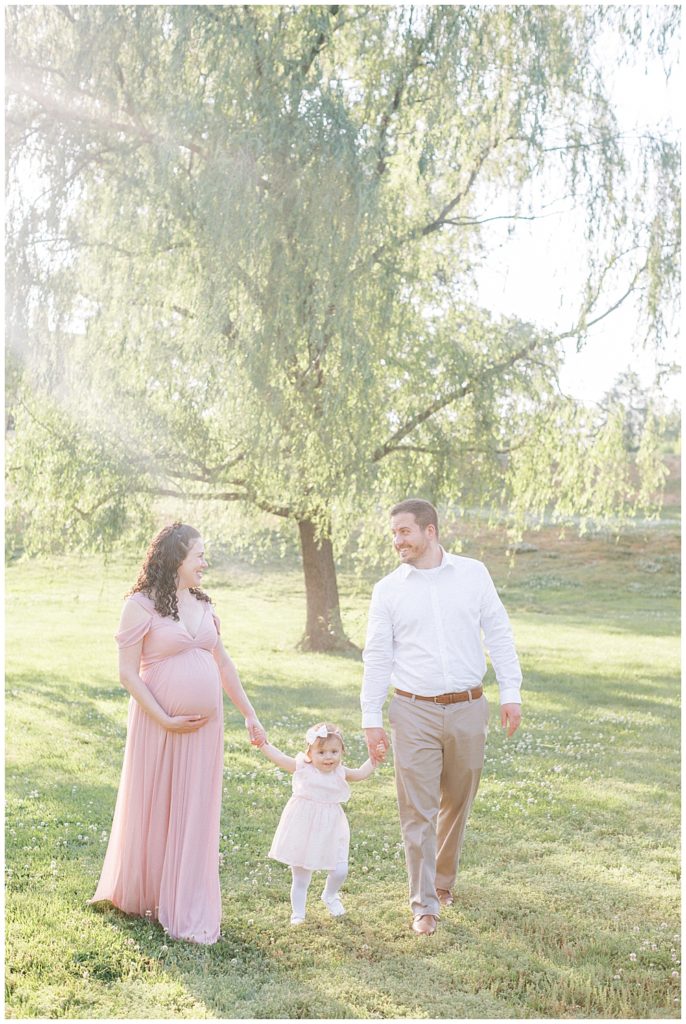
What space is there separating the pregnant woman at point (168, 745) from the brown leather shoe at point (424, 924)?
3.47ft

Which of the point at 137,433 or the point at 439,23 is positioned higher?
the point at 439,23

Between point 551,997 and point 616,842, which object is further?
point 616,842

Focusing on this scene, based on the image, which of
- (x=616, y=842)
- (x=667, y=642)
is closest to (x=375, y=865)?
(x=616, y=842)

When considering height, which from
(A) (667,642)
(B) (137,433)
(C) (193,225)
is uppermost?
(C) (193,225)

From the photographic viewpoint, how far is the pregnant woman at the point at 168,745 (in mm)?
5113

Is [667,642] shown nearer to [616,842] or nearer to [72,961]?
[616,842]

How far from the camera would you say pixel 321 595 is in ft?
55.8

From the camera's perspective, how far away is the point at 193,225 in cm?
927

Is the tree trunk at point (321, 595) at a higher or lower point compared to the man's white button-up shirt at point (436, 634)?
lower

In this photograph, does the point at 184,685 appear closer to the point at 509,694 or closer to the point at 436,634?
the point at 436,634

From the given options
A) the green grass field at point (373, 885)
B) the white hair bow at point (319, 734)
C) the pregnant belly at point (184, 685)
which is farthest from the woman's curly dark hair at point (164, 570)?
the green grass field at point (373, 885)

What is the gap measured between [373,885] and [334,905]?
595mm

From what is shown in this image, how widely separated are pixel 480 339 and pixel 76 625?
1303cm

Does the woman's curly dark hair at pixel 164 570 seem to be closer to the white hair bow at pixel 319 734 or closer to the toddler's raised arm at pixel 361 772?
the white hair bow at pixel 319 734
